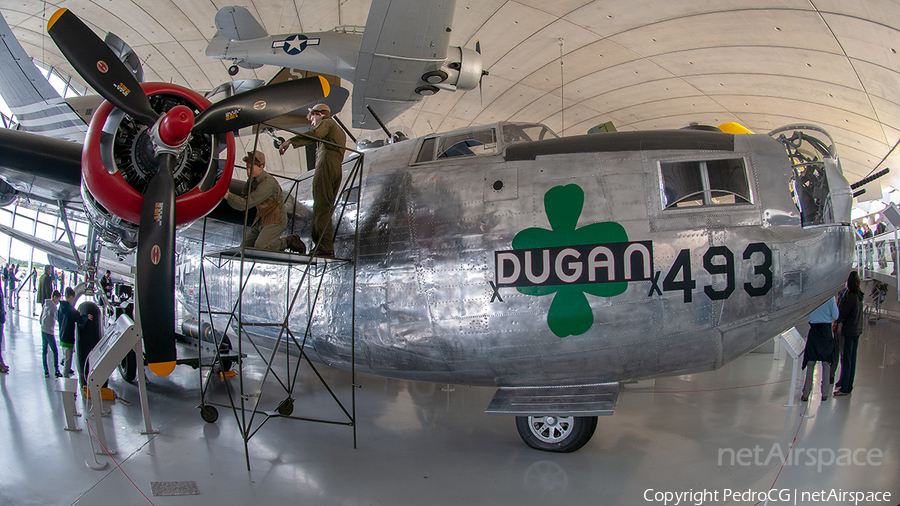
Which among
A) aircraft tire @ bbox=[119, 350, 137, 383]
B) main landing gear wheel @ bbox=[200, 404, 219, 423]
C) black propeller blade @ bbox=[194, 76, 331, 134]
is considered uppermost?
black propeller blade @ bbox=[194, 76, 331, 134]

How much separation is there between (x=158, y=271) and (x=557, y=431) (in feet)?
14.5

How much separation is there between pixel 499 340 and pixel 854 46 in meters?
15.5

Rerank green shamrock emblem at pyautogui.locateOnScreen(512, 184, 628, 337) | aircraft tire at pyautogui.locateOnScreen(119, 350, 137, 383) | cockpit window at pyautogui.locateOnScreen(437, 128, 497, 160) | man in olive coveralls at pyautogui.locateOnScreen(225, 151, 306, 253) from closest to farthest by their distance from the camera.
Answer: green shamrock emblem at pyautogui.locateOnScreen(512, 184, 628, 337)
cockpit window at pyautogui.locateOnScreen(437, 128, 497, 160)
man in olive coveralls at pyautogui.locateOnScreen(225, 151, 306, 253)
aircraft tire at pyautogui.locateOnScreen(119, 350, 137, 383)

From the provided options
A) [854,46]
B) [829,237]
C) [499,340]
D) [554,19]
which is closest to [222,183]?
[499,340]

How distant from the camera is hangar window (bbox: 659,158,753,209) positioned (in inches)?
193

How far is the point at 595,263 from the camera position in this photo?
4.89 metres

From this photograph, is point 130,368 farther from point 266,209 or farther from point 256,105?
point 256,105

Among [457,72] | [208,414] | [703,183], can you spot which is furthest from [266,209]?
[457,72]

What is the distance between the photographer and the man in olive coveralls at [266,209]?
5898mm

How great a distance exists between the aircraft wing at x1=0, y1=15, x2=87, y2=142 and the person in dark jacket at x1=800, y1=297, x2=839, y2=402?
18.5 meters

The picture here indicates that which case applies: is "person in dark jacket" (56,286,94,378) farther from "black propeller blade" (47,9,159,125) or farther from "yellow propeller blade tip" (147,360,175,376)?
→ "yellow propeller blade tip" (147,360,175,376)

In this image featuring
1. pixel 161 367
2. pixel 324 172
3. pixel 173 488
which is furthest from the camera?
pixel 324 172

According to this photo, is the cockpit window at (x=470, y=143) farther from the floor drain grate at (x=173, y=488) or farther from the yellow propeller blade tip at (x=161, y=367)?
the floor drain grate at (x=173, y=488)
